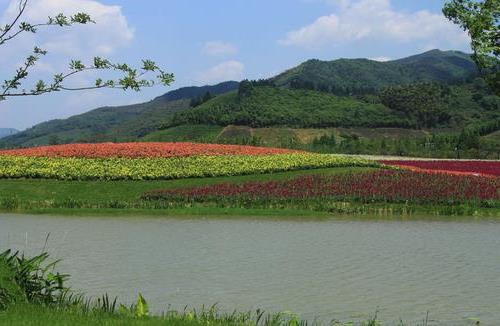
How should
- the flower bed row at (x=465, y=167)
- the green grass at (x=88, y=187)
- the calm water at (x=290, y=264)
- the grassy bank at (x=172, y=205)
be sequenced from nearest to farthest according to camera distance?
the calm water at (x=290, y=264)
the grassy bank at (x=172, y=205)
the green grass at (x=88, y=187)
the flower bed row at (x=465, y=167)

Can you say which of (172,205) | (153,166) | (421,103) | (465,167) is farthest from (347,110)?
(172,205)

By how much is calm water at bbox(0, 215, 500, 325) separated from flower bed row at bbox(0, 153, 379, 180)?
10662 millimetres

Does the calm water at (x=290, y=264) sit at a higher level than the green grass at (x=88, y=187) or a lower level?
lower

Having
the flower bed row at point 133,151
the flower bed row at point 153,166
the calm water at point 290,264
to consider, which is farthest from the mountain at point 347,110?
the calm water at point 290,264

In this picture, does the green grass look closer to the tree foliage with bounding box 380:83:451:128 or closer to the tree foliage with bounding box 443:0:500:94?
the tree foliage with bounding box 443:0:500:94

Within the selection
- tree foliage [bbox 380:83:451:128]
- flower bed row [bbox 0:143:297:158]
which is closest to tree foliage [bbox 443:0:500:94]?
flower bed row [bbox 0:143:297:158]

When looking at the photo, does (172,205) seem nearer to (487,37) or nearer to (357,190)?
(357,190)

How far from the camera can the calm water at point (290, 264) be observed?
1274 cm

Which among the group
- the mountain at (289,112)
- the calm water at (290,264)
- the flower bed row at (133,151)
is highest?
the mountain at (289,112)

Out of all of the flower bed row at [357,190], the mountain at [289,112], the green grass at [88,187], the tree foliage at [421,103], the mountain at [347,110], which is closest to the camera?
the flower bed row at [357,190]

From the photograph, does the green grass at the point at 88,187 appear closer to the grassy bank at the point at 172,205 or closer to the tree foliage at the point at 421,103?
the grassy bank at the point at 172,205

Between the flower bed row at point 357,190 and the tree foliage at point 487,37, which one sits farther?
the flower bed row at point 357,190

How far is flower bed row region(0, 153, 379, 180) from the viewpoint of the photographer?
36688 mm

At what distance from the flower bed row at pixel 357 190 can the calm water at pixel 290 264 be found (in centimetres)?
561
